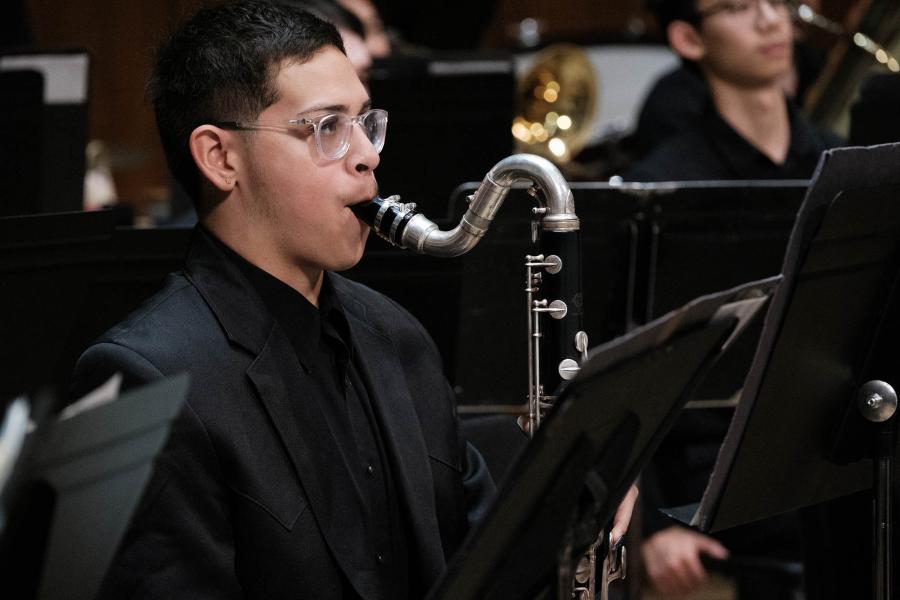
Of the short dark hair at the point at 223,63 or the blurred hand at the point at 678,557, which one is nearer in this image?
the short dark hair at the point at 223,63

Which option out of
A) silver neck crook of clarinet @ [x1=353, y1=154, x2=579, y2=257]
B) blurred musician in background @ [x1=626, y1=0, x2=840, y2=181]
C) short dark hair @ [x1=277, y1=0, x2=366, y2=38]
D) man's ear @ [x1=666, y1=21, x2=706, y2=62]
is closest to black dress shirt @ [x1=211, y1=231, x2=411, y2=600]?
silver neck crook of clarinet @ [x1=353, y1=154, x2=579, y2=257]

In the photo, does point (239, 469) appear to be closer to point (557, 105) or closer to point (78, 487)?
point (78, 487)

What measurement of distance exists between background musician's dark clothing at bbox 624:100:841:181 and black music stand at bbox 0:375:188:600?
7.34ft

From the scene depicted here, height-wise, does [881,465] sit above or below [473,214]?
below

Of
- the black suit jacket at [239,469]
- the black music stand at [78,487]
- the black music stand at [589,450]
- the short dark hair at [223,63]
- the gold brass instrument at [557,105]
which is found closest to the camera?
the black music stand at [78,487]

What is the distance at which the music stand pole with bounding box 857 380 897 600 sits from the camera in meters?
1.81

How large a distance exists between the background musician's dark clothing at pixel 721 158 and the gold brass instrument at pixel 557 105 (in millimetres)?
1676

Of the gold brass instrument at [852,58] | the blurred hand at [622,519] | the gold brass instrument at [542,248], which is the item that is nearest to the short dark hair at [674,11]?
the gold brass instrument at [852,58]

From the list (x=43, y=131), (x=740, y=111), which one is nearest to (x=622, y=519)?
(x=43, y=131)

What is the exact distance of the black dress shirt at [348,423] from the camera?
180 centimetres

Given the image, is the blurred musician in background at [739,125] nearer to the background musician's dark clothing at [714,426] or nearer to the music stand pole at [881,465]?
the background musician's dark clothing at [714,426]

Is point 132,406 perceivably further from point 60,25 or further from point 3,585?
point 60,25

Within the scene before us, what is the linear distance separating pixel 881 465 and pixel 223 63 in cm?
113

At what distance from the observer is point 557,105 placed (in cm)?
518
